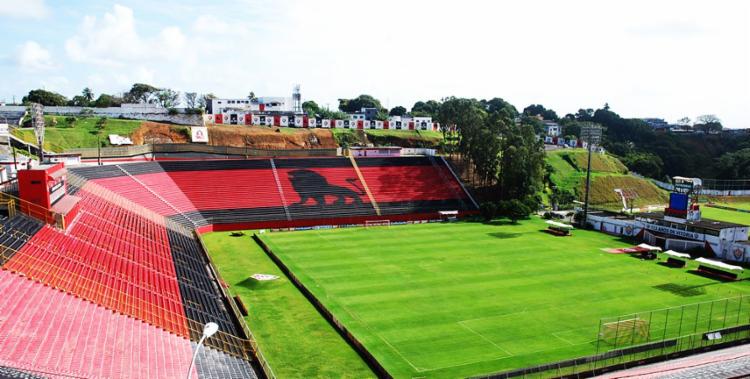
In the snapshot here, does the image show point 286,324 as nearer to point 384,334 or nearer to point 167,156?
point 384,334

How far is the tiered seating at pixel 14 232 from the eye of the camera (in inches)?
746

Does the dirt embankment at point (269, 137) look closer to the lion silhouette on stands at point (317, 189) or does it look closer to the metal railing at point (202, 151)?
the metal railing at point (202, 151)

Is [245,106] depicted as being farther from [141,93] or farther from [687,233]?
[687,233]

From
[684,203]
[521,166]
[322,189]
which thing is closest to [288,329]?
[322,189]

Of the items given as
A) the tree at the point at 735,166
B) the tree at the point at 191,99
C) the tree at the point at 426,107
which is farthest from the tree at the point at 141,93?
the tree at the point at 735,166

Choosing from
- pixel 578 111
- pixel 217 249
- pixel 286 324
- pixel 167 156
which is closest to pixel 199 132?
pixel 167 156

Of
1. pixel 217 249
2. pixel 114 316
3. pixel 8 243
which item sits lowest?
pixel 217 249

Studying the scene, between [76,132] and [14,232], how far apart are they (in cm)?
5232

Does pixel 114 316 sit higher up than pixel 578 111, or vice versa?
pixel 578 111

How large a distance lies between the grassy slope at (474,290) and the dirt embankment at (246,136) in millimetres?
37068

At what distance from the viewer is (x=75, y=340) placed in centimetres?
1584

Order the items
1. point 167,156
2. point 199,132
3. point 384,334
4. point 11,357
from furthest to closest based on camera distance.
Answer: point 199,132 < point 167,156 < point 384,334 < point 11,357

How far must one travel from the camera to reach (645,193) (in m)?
71.8

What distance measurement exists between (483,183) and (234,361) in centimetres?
4818
